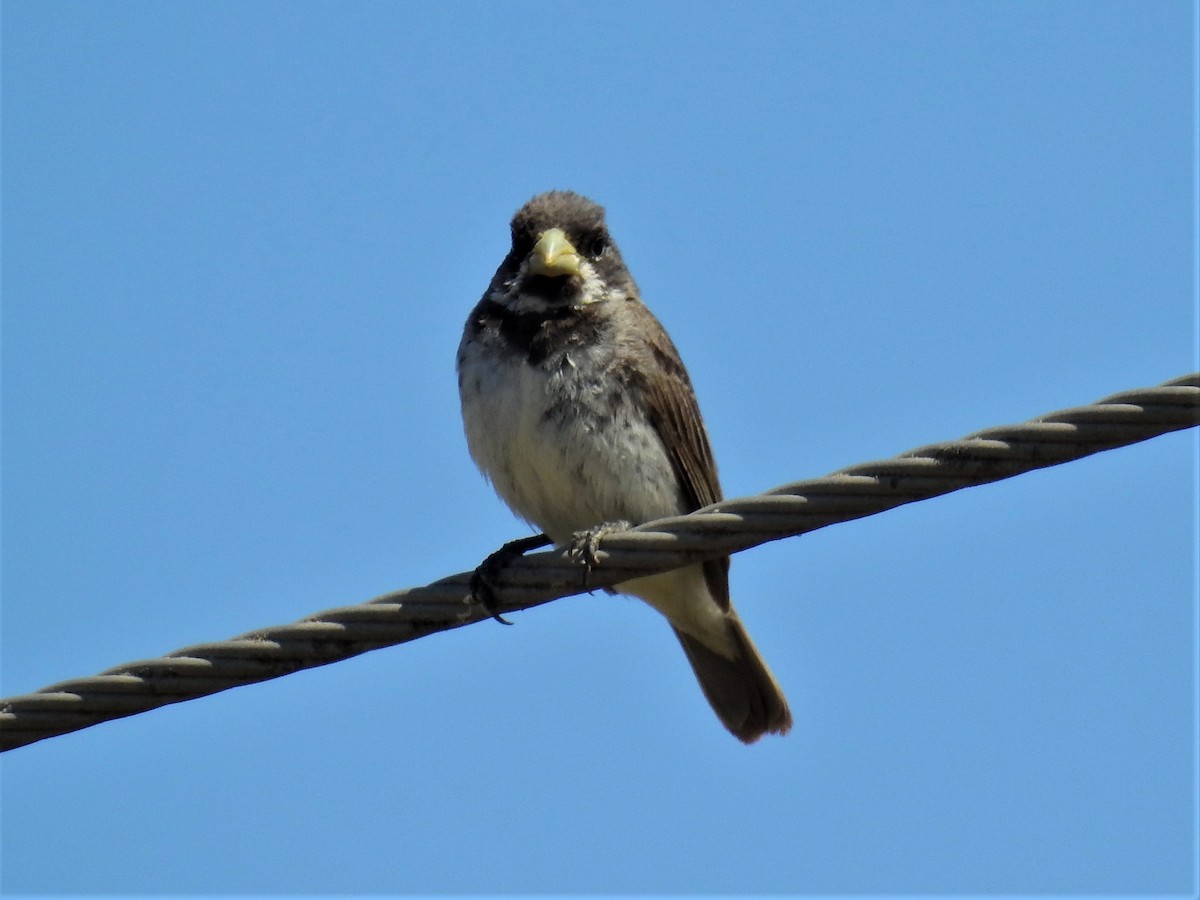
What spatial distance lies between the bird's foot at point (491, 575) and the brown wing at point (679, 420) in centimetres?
84

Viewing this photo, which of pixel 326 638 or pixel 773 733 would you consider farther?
pixel 773 733

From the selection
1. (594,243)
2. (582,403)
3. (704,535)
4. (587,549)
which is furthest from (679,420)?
(704,535)

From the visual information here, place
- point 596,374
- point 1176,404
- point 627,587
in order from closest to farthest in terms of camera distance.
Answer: point 1176,404, point 596,374, point 627,587

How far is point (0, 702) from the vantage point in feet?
18.9

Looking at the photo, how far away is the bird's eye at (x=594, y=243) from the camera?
29.3ft

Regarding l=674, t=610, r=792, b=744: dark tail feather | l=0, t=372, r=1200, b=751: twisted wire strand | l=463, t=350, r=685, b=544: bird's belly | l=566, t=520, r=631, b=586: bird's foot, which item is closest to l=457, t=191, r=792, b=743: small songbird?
l=463, t=350, r=685, b=544: bird's belly

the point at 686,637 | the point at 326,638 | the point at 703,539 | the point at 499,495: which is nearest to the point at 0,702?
the point at 326,638

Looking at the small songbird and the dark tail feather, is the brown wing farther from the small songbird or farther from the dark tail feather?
the dark tail feather

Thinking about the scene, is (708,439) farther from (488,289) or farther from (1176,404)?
(1176,404)

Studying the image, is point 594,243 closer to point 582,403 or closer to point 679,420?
point 679,420

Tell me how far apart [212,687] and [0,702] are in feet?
2.25

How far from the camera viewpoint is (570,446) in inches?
308

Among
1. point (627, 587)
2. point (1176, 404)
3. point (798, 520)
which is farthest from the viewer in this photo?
point (627, 587)

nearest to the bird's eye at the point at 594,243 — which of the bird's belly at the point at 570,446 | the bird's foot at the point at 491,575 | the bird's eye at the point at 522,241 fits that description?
the bird's eye at the point at 522,241
